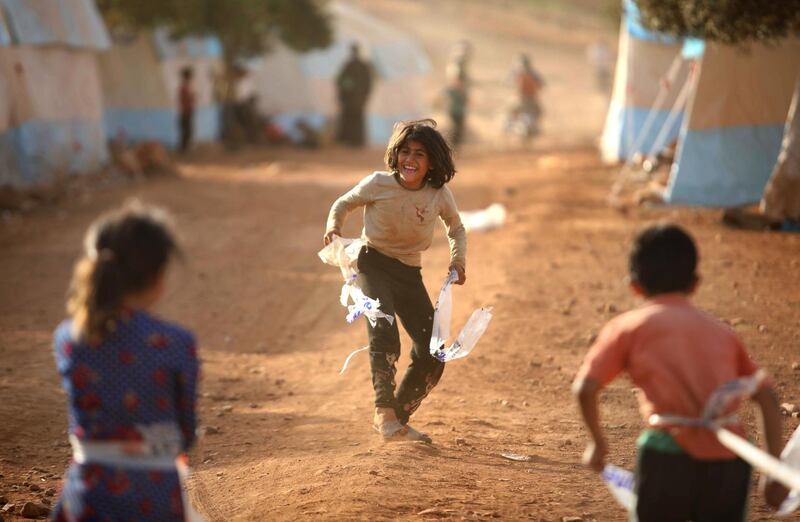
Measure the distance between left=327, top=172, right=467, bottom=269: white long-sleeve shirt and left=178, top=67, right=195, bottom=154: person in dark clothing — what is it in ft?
62.6

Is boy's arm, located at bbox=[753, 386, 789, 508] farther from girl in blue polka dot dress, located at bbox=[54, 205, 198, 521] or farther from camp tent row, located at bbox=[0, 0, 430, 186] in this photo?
camp tent row, located at bbox=[0, 0, 430, 186]

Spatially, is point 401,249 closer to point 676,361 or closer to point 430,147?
point 430,147

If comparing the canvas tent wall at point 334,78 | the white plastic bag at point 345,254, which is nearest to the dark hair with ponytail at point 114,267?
the white plastic bag at point 345,254

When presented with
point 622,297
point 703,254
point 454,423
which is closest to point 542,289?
point 622,297

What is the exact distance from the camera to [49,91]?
17.5 metres

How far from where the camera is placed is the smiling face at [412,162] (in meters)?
5.25

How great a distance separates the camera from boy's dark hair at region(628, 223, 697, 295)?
314 cm

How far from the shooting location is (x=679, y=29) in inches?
476

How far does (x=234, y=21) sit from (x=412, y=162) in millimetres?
21087

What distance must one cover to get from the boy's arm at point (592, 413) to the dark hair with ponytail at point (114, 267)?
4.08 ft

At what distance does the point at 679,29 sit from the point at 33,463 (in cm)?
909

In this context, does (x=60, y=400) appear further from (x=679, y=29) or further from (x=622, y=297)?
(x=679, y=29)

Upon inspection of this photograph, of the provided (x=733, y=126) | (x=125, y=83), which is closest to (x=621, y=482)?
(x=733, y=126)

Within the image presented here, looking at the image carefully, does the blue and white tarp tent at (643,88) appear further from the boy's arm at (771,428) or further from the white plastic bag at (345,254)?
the boy's arm at (771,428)
